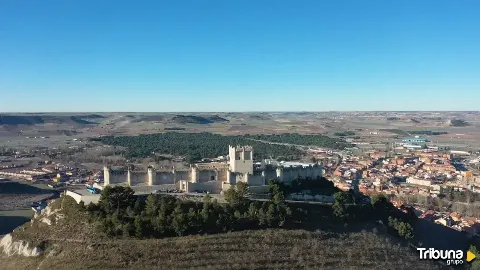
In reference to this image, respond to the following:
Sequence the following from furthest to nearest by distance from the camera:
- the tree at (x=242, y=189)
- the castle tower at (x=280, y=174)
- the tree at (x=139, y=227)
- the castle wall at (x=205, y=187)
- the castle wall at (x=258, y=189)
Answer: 1. the castle tower at (x=280, y=174)
2. the castle wall at (x=258, y=189)
3. the castle wall at (x=205, y=187)
4. the tree at (x=242, y=189)
5. the tree at (x=139, y=227)

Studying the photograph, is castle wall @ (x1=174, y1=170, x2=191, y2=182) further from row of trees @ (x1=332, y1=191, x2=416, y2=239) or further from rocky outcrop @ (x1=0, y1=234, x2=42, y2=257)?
row of trees @ (x1=332, y1=191, x2=416, y2=239)

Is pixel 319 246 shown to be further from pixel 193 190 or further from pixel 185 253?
pixel 193 190

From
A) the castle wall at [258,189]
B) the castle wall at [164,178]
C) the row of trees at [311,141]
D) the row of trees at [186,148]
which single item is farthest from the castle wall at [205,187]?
the row of trees at [311,141]

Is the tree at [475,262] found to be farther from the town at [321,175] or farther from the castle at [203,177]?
the castle at [203,177]

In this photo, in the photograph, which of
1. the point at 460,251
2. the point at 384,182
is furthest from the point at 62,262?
the point at 384,182

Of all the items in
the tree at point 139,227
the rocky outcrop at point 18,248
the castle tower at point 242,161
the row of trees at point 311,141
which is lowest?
the row of trees at point 311,141
